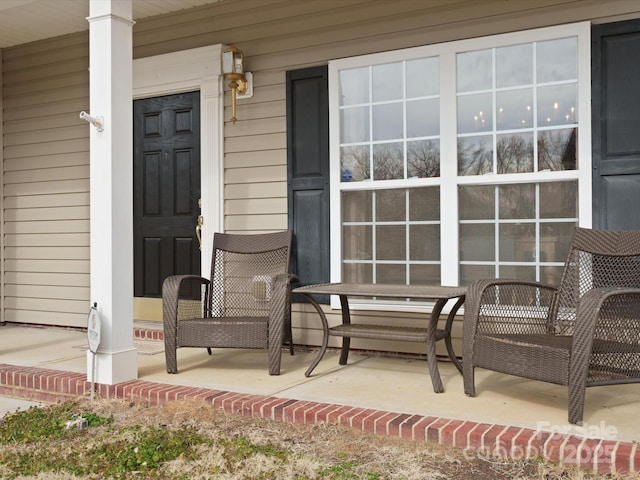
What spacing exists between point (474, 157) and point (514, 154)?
247 mm

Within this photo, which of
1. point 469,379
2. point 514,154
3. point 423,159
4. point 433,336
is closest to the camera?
point 469,379

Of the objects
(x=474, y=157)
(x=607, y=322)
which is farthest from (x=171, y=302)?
(x=607, y=322)

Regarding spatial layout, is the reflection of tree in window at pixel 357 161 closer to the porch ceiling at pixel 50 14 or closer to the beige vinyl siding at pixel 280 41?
the beige vinyl siding at pixel 280 41

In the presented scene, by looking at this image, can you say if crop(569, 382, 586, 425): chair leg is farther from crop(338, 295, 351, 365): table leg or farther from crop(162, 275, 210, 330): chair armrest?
crop(162, 275, 210, 330): chair armrest

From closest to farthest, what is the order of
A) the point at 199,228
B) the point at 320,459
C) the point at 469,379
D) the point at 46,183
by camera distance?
the point at 320,459
the point at 469,379
the point at 199,228
the point at 46,183

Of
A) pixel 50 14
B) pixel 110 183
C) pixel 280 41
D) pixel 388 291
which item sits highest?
pixel 50 14

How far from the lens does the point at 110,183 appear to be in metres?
3.49

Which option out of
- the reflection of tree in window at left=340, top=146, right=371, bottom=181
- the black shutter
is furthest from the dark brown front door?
the reflection of tree in window at left=340, top=146, right=371, bottom=181

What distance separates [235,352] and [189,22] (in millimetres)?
2592

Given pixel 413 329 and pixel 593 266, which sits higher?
pixel 593 266

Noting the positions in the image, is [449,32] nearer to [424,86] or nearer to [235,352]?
[424,86]

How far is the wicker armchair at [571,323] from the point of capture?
2678mm

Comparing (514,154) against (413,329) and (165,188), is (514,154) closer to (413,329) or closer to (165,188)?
(413,329)

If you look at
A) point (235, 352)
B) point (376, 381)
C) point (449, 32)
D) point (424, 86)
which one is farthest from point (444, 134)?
point (235, 352)
